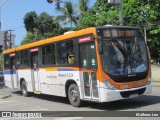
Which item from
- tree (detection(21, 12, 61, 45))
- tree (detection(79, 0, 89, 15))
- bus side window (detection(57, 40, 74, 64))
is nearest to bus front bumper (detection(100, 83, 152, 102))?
bus side window (detection(57, 40, 74, 64))

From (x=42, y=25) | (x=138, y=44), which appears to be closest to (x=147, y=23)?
(x=138, y=44)

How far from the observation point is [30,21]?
2365 inches

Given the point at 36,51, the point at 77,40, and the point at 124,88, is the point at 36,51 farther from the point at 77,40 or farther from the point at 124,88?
the point at 124,88

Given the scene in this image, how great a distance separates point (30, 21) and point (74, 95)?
153 ft

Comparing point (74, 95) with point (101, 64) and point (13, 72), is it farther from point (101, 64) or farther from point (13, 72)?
point (13, 72)

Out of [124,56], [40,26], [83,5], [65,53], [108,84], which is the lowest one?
[108,84]

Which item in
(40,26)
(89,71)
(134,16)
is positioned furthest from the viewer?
(40,26)

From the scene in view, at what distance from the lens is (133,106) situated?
1364cm

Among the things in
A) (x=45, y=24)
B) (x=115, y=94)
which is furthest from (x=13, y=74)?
(x=45, y=24)

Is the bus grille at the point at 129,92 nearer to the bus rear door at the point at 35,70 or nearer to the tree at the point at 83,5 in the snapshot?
the bus rear door at the point at 35,70

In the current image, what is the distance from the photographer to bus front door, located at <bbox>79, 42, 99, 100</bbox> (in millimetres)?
13211

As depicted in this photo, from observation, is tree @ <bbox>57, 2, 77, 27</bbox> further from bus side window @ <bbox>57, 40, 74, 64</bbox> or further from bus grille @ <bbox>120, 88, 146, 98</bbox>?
bus grille @ <bbox>120, 88, 146, 98</bbox>

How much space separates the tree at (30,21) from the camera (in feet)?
195

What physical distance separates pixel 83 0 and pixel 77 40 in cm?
3003
